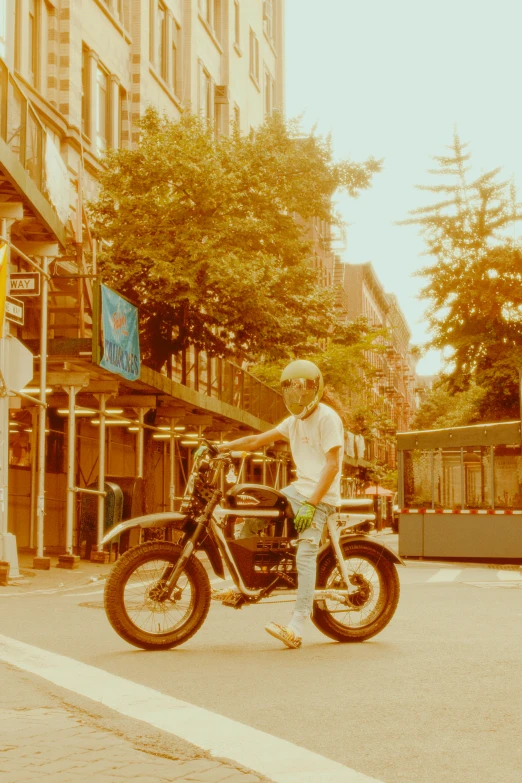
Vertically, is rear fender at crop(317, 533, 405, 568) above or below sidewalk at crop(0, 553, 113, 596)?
above

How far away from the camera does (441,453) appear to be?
90.1ft

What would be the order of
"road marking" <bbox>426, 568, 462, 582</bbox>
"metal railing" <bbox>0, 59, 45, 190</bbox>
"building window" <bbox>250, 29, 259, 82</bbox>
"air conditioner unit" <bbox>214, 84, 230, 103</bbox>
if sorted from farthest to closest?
"building window" <bbox>250, 29, 259, 82</bbox> < "air conditioner unit" <bbox>214, 84, 230, 103</bbox> < "road marking" <bbox>426, 568, 462, 582</bbox> < "metal railing" <bbox>0, 59, 45, 190</bbox>

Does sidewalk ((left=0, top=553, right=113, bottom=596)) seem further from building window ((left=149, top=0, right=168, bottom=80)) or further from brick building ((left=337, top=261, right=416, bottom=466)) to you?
brick building ((left=337, top=261, right=416, bottom=466))

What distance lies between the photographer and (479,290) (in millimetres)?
38500

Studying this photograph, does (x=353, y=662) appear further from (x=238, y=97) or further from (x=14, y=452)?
(x=238, y=97)

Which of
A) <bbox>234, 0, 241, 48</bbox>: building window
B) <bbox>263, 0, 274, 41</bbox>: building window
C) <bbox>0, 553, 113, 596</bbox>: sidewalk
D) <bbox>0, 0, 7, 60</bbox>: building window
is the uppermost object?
<bbox>263, 0, 274, 41</bbox>: building window

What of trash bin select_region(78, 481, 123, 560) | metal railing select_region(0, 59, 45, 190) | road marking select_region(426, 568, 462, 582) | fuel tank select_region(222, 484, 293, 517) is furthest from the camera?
trash bin select_region(78, 481, 123, 560)

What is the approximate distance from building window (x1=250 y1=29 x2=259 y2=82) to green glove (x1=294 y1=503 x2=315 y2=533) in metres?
43.9

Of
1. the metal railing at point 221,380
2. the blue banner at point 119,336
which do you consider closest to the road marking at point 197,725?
the blue banner at point 119,336

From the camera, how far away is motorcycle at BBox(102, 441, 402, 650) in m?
7.93

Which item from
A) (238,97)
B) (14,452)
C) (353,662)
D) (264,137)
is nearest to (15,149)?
(14,452)

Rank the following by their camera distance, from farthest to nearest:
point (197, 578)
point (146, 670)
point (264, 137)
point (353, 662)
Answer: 1. point (264, 137)
2. point (197, 578)
3. point (353, 662)
4. point (146, 670)

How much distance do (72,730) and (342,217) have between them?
24.4 m

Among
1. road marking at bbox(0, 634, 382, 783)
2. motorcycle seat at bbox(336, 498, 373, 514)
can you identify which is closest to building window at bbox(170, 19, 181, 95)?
motorcycle seat at bbox(336, 498, 373, 514)
